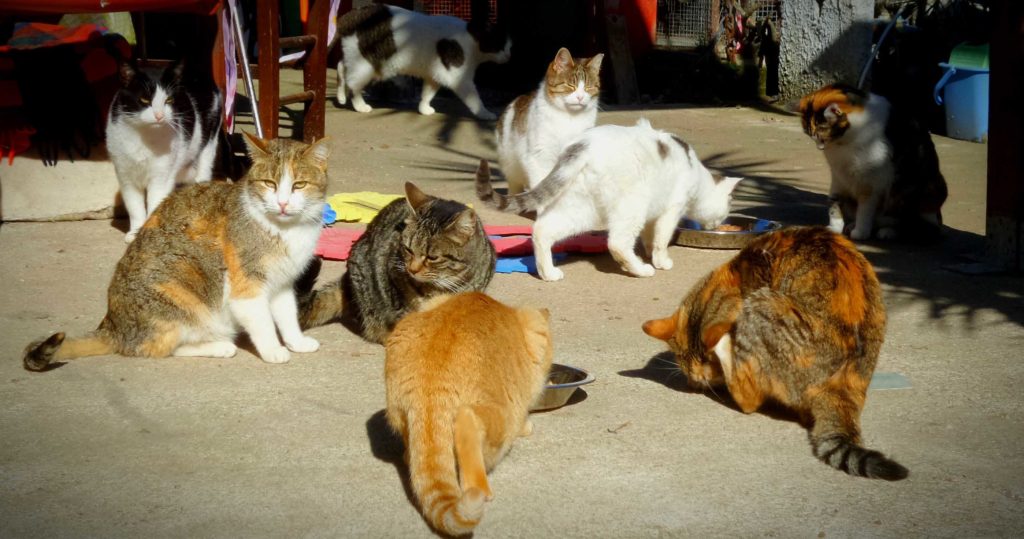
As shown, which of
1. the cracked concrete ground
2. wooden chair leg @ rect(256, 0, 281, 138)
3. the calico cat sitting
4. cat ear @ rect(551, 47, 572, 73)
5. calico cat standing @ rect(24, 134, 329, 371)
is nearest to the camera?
the cracked concrete ground

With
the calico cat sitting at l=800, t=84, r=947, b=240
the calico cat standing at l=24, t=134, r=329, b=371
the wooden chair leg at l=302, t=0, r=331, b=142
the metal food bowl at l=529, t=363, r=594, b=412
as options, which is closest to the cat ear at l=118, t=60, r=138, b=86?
the calico cat standing at l=24, t=134, r=329, b=371

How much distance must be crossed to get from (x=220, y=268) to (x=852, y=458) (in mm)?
3027

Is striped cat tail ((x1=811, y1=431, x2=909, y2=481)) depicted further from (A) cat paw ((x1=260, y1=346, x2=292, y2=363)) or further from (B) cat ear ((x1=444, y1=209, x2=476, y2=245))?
(A) cat paw ((x1=260, y1=346, x2=292, y2=363))

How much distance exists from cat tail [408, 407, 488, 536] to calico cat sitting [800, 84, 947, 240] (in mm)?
5165

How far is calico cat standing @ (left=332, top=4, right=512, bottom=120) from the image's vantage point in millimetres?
12281

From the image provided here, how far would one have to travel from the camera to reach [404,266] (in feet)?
16.9

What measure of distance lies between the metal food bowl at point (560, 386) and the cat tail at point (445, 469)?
93cm

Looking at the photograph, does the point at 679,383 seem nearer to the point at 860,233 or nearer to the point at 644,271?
the point at 644,271

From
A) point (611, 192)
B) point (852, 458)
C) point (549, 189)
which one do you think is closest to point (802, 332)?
point (852, 458)

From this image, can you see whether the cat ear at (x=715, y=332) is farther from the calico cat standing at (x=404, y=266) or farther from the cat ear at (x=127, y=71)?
the cat ear at (x=127, y=71)

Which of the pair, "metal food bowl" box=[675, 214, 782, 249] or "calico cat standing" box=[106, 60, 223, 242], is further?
"metal food bowl" box=[675, 214, 782, 249]

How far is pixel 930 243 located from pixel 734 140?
13.4 feet

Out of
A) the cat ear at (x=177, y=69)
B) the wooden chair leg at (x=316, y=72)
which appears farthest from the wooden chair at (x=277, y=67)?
the cat ear at (x=177, y=69)

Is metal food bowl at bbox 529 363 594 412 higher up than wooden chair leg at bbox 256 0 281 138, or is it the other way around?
wooden chair leg at bbox 256 0 281 138
